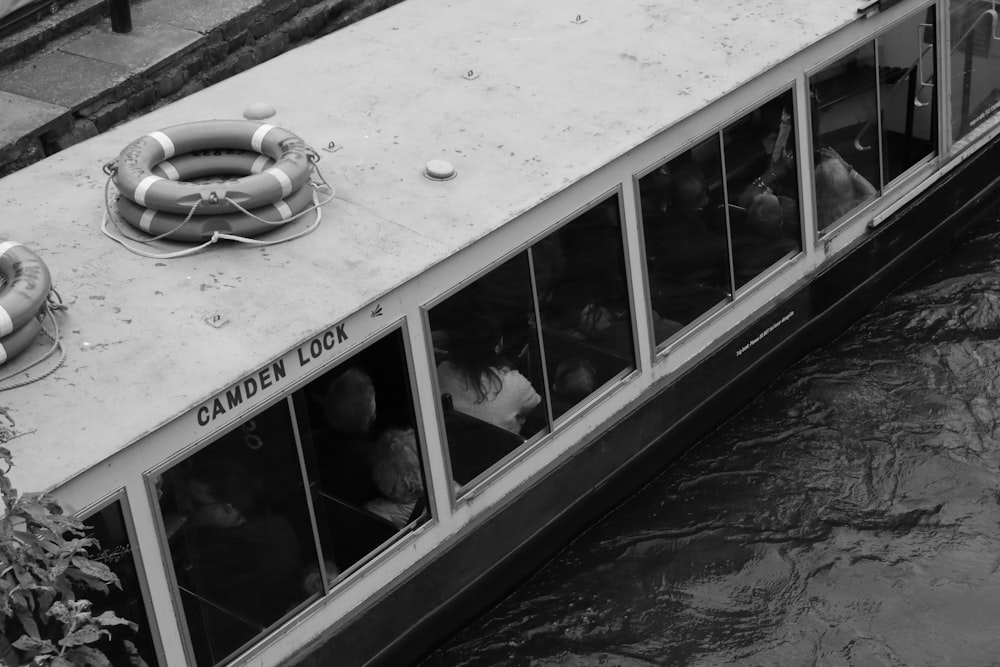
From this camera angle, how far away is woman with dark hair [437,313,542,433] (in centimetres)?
585

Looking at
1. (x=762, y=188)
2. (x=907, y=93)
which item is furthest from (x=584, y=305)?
(x=907, y=93)

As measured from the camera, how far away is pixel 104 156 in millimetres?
6324

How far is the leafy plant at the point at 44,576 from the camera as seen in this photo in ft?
13.0

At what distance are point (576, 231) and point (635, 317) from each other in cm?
59

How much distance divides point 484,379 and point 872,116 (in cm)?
298

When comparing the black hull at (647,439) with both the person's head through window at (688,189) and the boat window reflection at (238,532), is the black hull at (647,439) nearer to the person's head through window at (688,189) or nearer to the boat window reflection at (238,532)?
the boat window reflection at (238,532)

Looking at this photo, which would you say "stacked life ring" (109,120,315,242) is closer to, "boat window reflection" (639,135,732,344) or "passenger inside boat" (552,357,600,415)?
"passenger inside boat" (552,357,600,415)

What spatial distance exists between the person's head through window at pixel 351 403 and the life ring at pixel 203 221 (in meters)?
0.68

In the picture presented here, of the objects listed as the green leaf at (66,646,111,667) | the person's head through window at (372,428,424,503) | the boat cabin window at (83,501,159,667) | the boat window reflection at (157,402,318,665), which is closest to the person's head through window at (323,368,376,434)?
the person's head through window at (372,428,424,503)

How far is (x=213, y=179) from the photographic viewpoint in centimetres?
605

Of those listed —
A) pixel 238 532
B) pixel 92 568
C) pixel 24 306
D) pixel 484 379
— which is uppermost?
pixel 24 306

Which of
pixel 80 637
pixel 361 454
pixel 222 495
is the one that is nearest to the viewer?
pixel 80 637

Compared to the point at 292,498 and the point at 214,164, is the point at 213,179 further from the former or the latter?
the point at 292,498

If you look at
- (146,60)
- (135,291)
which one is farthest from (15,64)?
(135,291)
